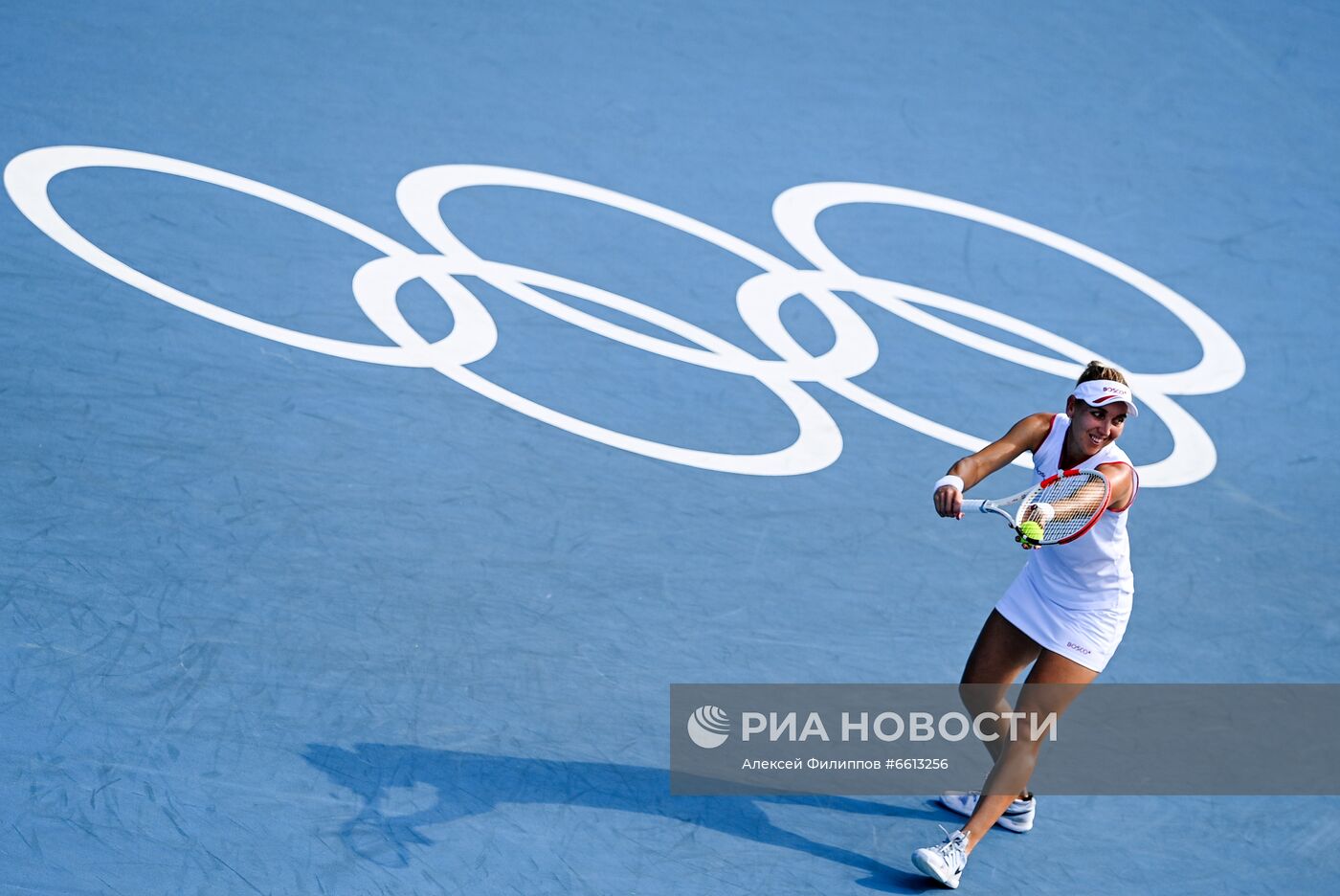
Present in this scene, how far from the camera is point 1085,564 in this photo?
5.85 meters

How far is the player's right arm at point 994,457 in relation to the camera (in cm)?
547

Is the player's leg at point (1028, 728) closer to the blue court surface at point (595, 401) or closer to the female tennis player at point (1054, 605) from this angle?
the female tennis player at point (1054, 605)

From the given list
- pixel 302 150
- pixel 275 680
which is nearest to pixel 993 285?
pixel 302 150

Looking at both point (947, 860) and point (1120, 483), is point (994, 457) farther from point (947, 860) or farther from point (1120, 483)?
point (947, 860)

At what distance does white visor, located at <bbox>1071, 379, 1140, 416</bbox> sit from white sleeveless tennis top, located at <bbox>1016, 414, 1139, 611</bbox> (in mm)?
256

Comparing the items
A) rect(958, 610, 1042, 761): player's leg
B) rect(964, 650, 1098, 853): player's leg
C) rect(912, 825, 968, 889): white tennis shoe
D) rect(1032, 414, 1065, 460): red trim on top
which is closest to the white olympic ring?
rect(958, 610, 1042, 761): player's leg

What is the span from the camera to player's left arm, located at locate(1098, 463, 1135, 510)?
5.54 m

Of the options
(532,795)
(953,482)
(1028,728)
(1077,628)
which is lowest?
(532,795)

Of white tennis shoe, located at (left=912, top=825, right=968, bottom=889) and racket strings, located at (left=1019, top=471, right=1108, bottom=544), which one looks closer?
racket strings, located at (left=1019, top=471, right=1108, bottom=544)

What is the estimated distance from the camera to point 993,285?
10.3m

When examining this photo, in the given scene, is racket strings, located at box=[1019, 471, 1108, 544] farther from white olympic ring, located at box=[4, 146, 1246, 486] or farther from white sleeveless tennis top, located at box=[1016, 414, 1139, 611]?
white olympic ring, located at box=[4, 146, 1246, 486]

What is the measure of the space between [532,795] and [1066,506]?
8.13 ft

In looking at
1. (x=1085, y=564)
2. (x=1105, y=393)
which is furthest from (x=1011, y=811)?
(x=1105, y=393)

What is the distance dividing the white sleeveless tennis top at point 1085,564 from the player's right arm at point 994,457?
0.04 metres
